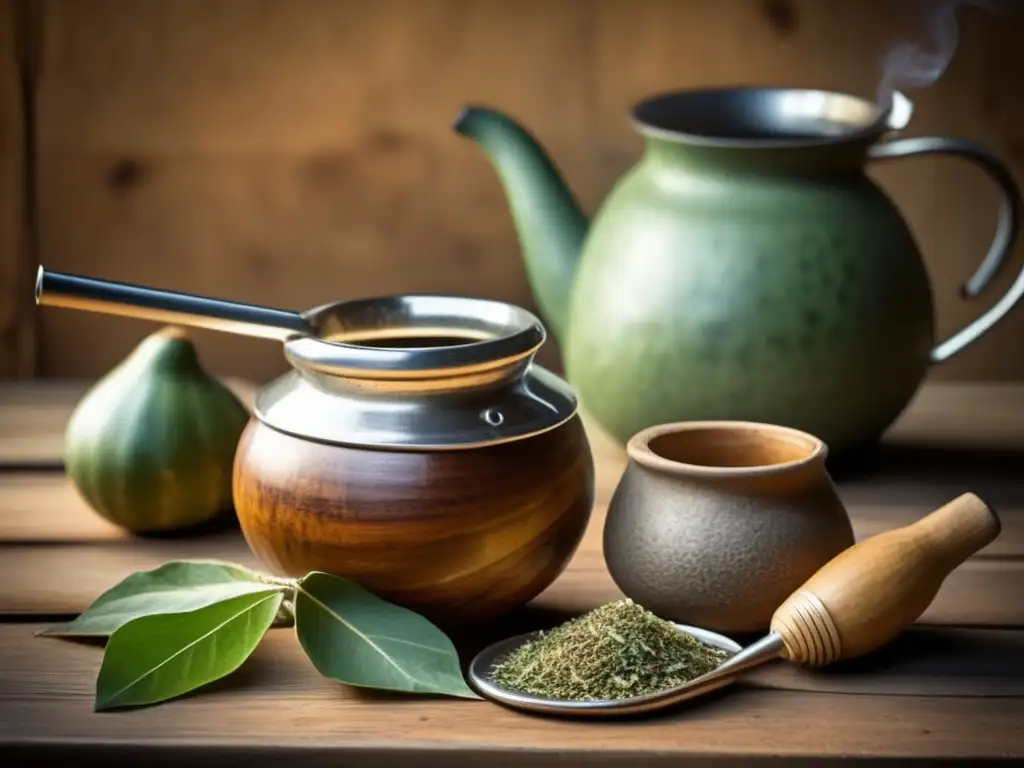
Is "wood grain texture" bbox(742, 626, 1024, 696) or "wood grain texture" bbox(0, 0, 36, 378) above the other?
"wood grain texture" bbox(0, 0, 36, 378)

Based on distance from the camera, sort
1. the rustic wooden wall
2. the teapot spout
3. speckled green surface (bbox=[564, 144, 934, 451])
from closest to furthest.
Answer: speckled green surface (bbox=[564, 144, 934, 451]), the teapot spout, the rustic wooden wall

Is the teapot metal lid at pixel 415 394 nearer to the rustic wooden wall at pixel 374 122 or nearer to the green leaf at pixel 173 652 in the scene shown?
the green leaf at pixel 173 652

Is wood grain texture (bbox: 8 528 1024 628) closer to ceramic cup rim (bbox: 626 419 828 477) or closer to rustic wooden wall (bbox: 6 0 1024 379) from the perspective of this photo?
ceramic cup rim (bbox: 626 419 828 477)

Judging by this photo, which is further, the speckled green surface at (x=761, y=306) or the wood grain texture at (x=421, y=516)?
the speckled green surface at (x=761, y=306)

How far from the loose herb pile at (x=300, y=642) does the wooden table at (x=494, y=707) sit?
0.03 feet

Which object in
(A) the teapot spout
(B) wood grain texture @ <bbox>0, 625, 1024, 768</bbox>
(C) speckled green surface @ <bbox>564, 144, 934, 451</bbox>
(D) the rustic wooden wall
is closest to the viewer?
(B) wood grain texture @ <bbox>0, 625, 1024, 768</bbox>

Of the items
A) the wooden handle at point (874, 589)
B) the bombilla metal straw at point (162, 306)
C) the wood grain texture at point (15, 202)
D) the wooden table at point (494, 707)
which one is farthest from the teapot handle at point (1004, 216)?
the wood grain texture at point (15, 202)

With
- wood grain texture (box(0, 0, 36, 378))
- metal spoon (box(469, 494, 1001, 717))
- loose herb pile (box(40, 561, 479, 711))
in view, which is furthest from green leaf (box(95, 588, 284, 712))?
wood grain texture (box(0, 0, 36, 378))

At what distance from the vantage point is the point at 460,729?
605mm

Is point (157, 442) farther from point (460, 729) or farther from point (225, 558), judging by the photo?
point (460, 729)

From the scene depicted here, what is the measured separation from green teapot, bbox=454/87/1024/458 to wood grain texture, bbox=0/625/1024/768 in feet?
0.88

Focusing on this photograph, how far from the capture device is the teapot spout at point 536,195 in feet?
3.22

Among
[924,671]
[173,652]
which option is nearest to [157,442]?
[173,652]

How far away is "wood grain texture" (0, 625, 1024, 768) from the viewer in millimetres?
588
